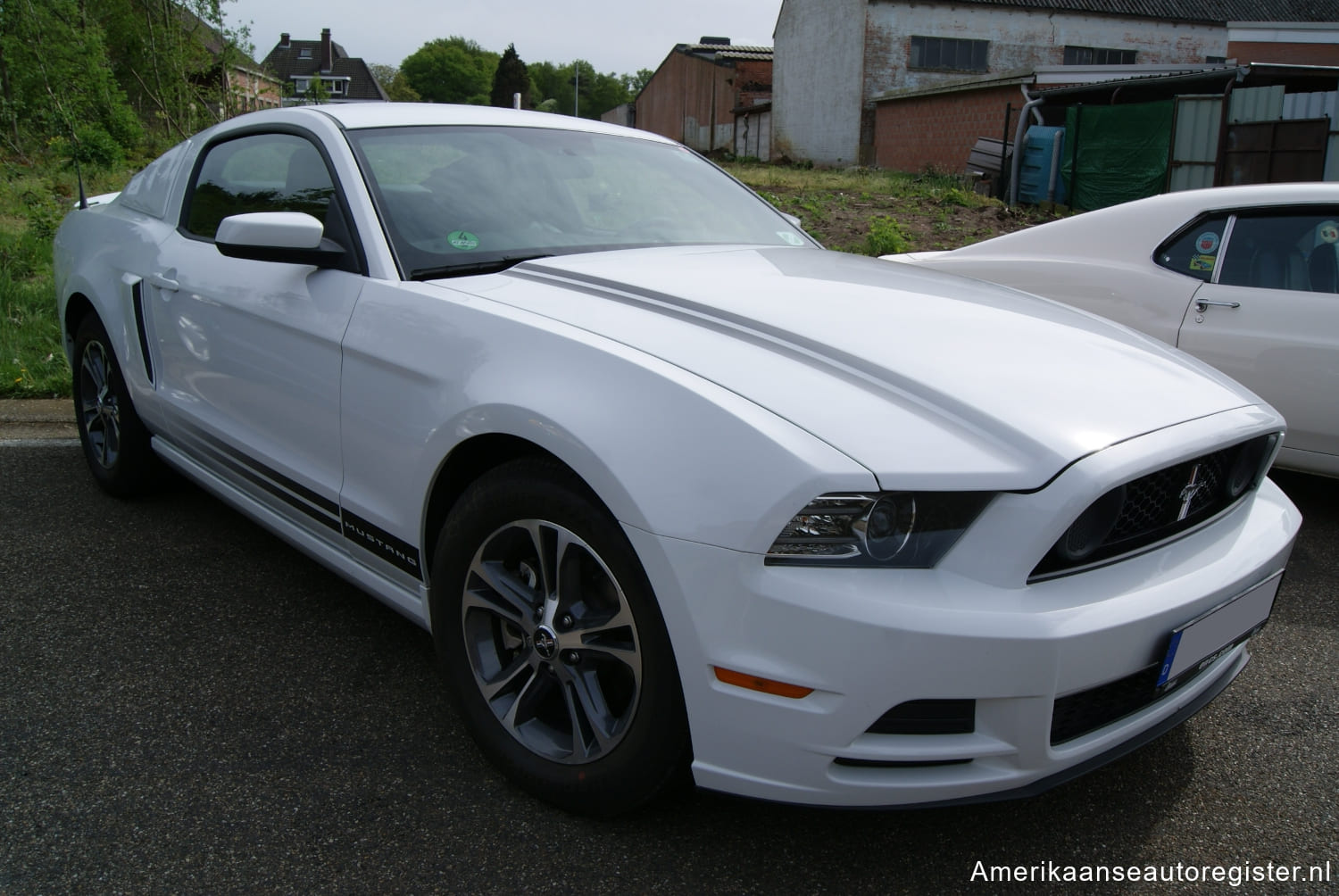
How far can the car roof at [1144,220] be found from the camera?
13.5ft

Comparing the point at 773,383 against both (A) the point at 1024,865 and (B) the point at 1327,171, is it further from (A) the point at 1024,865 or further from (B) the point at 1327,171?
(B) the point at 1327,171

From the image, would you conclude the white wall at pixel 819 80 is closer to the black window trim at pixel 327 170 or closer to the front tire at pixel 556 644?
the black window trim at pixel 327 170

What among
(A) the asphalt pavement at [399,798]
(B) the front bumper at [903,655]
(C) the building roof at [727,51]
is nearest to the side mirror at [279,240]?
(A) the asphalt pavement at [399,798]

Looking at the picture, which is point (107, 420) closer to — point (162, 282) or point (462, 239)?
point (162, 282)

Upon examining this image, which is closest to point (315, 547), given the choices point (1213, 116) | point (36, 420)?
point (36, 420)

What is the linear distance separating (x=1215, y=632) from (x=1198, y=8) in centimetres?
3870

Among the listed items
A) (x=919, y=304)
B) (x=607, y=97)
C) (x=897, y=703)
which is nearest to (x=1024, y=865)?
(x=897, y=703)

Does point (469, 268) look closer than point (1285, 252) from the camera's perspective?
Yes

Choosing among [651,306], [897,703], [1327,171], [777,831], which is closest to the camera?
[897,703]

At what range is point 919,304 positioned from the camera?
2426mm

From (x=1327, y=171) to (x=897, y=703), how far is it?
636 inches

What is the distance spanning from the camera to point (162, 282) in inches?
132

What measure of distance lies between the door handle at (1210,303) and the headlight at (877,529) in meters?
3.01

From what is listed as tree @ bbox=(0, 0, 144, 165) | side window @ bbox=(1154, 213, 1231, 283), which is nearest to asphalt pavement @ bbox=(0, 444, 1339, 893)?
side window @ bbox=(1154, 213, 1231, 283)
